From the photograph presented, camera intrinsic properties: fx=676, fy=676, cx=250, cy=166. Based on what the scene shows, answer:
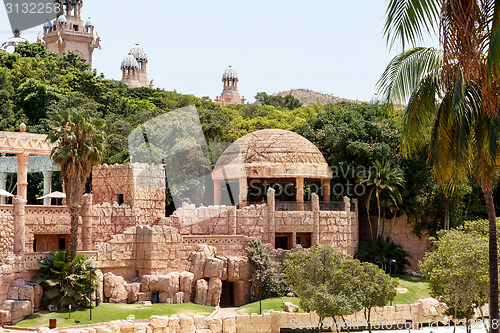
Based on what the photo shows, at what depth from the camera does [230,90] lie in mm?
113188

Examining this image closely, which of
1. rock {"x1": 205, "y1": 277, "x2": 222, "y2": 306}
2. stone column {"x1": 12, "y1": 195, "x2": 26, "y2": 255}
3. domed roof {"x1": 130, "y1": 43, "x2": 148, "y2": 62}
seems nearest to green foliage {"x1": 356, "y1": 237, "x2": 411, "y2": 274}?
rock {"x1": 205, "y1": 277, "x2": 222, "y2": 306}

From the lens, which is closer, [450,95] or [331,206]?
[450,95]

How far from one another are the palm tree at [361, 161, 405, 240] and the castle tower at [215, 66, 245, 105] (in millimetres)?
65458

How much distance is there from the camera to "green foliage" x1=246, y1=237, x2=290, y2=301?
125 feet

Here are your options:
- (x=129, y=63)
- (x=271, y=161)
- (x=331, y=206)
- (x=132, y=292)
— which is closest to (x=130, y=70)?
(x=129, y=63)

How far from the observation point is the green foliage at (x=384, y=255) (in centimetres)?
4556

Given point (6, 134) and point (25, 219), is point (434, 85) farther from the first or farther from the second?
point (6, 134)

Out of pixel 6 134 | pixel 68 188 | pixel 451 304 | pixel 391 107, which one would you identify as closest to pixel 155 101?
pixel 6 134

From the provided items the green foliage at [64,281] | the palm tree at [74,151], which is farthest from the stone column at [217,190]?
the green foliage at [64,281]

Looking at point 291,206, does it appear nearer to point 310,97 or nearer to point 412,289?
point 412,289

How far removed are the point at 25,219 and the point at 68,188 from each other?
3.12 m

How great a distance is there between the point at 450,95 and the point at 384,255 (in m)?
33.2

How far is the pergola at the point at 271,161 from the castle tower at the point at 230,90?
213ft

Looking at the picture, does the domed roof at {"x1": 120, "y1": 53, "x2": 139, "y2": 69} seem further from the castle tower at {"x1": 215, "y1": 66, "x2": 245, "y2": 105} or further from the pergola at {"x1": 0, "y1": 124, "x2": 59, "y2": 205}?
the pergola at {"x1": 0, "y1": 124, "x2": 59, "y2": 205}
